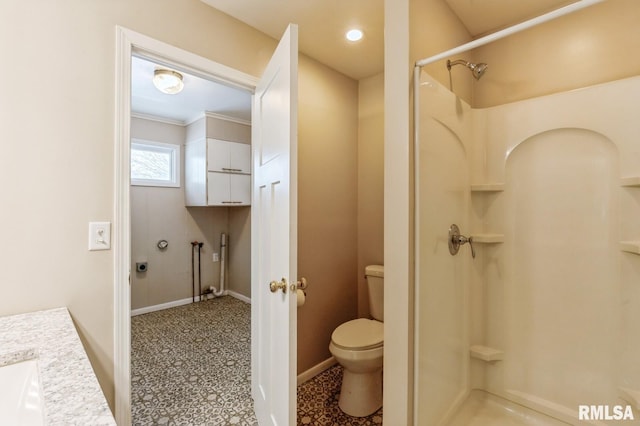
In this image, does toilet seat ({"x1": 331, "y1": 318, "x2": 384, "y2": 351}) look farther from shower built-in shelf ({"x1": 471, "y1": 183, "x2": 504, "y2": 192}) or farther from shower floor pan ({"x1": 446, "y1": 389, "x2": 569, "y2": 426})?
shower built-in shelf ({"x1": 471, "y1": 183, "x2": 504, "y2": 192})

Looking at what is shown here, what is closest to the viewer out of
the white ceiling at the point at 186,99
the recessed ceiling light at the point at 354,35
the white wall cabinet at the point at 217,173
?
the recessed ceiling light at the point at 354,35

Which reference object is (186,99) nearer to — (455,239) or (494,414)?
(455,239)

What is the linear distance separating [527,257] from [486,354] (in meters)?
0.63

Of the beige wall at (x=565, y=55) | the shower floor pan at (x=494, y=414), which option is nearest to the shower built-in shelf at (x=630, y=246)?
the beige wall at (x=565, y=55)

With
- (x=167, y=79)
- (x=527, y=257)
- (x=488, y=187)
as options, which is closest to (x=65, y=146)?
(x=167, y=79)

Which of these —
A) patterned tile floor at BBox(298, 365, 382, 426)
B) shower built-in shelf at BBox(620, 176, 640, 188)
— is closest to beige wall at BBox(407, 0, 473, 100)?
shower built-in shelf at BBox(620, 176, 640, 188)

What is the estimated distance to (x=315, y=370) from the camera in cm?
219

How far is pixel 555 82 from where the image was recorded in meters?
1.68

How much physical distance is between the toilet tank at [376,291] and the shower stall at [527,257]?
605mm

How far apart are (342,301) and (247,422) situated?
1.05 meters

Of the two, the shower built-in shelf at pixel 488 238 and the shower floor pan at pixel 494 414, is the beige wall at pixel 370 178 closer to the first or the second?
the shower built-in shelf at pixel 488 238

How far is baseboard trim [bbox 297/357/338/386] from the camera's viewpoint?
6.85 ft

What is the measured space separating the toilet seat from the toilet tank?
0.42ft

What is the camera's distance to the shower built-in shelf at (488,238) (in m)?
1.77
